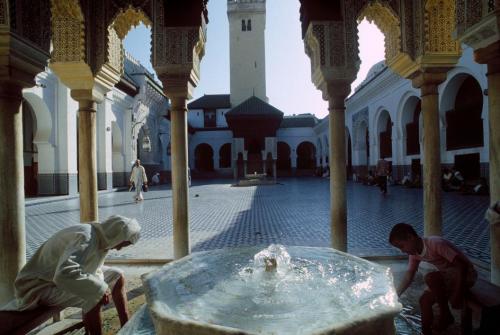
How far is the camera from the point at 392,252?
312 cm

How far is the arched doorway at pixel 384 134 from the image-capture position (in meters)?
12.6

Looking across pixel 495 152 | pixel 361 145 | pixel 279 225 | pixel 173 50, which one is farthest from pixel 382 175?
pixel 361 145

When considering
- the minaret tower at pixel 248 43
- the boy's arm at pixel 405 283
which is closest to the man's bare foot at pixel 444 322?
the boy's arm at pixel 405 283

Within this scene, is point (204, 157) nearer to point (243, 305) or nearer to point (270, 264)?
point (270, 264)

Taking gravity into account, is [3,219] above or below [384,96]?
below

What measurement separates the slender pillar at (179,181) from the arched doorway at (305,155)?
23486 mm

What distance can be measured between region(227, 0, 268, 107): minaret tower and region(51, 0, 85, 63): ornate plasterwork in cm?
2303

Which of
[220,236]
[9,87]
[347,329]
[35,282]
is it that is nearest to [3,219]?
[35,282]

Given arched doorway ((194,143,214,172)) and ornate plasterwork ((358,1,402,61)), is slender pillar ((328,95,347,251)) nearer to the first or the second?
ornate plasterwork ((358,1,402,61))

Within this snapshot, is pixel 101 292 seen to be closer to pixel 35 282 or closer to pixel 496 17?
pixel 35 282

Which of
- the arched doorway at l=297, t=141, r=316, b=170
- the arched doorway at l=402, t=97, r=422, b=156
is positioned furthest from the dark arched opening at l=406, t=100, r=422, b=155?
the arched doorway at l=297, t=141, r=316, b=170

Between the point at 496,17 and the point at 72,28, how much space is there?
289 cm

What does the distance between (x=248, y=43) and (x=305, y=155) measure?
948cm

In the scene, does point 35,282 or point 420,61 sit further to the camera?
point 420,61
